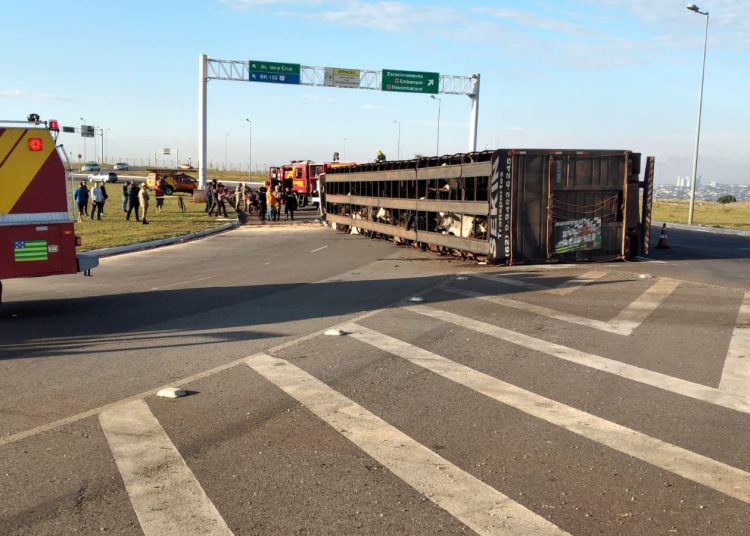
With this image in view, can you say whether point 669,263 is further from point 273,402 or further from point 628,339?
point 273,402

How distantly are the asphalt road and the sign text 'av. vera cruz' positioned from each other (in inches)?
1440

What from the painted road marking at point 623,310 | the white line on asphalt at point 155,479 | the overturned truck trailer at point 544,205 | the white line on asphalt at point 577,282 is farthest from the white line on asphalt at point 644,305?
the white line on asphalt at point 155,479

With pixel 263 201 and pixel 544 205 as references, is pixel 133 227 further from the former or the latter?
pixel 544 205

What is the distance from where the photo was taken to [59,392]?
6230mm

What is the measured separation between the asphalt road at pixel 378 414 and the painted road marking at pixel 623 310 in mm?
69

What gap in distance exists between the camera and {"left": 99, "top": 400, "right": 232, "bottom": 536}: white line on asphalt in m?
3.79

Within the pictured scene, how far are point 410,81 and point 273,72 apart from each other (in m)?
9.93

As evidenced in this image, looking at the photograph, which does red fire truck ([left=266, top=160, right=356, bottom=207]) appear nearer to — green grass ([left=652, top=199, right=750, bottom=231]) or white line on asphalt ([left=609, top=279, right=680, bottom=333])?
green grass ([left=652, top=199, right=750, bottom=231])

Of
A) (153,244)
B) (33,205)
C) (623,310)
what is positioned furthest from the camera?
→ (153,244)

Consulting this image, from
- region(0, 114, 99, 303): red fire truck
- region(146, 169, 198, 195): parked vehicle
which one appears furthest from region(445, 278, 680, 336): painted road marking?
region(146, 169, 198, 195): parked vehicle

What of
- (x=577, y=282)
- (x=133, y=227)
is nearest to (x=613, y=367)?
(x=577, y=282)

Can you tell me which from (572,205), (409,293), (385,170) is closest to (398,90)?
(385,170)

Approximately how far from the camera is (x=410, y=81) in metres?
48.3

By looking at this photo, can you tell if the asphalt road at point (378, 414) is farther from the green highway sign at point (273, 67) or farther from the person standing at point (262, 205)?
the green highway sign at point (273, 67)
